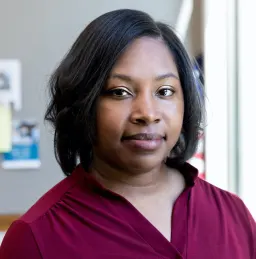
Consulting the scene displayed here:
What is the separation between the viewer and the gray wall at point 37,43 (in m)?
1.43

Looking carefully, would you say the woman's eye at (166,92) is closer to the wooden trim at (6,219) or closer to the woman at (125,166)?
the woman at (125,166)

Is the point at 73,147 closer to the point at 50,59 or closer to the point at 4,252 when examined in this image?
the point at 4,252

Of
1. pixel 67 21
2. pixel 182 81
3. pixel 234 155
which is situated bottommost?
pixel 234 155

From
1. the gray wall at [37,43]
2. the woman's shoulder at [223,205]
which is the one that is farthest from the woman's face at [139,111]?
the gray wall at [37,43]

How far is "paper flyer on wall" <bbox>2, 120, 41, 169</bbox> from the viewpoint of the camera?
4.74ft

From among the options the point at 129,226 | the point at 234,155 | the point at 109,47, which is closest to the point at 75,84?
the point at 109,47

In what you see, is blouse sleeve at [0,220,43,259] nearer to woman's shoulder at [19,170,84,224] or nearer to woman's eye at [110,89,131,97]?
woman's shoulder at [19,170,84,224]

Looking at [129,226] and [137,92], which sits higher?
[137,92]

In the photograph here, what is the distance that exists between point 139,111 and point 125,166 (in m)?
0.09

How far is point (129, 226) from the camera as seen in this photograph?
0.63 m

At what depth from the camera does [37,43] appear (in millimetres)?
1438

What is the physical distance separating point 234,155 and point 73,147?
859 mm

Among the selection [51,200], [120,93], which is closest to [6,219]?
[51,200]

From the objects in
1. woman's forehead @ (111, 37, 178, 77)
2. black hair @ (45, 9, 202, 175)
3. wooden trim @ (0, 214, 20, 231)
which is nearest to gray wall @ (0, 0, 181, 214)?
wooden trim @ (0, 214, 20, 231)
